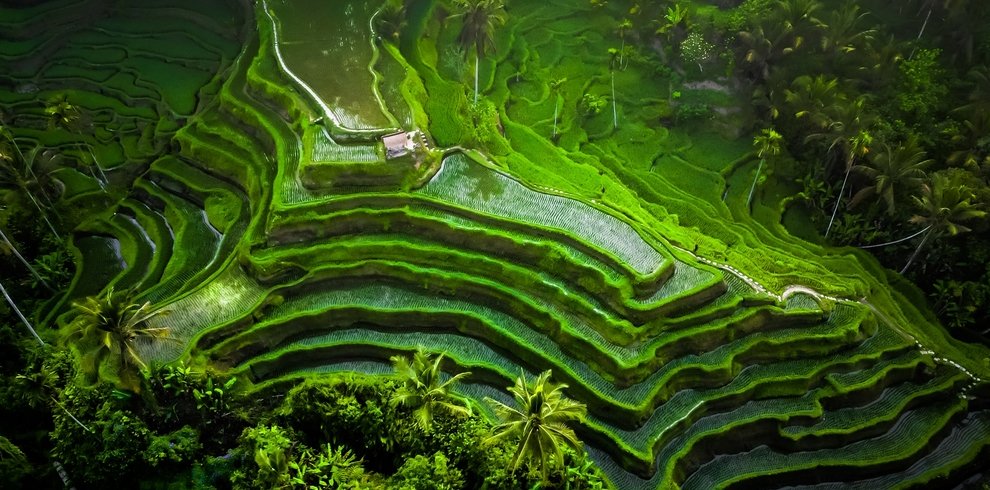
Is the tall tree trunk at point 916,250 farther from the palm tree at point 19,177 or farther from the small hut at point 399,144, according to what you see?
the palm tree at point 19,177

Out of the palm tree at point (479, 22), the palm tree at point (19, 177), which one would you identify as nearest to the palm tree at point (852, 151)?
the palm tree at point (479, 22)

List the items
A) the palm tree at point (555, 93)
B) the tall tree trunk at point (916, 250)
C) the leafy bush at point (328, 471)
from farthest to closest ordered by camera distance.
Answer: the palm tree at point (555, 93) < the tall tree trunk at point (916, 250) < the leafy bush at point (328, 471)

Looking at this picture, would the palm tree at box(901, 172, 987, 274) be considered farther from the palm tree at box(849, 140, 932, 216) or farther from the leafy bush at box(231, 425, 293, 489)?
the leafy bush at box(231, 425, 293, 489)

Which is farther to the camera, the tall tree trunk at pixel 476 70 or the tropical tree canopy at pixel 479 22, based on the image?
the tall tree trunk at pixel 476 70

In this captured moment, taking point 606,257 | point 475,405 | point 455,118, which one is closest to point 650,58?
point 455,118

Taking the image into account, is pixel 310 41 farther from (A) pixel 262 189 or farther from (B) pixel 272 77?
(A) pixel 262 189

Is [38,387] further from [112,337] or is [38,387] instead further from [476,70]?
[476,70]
